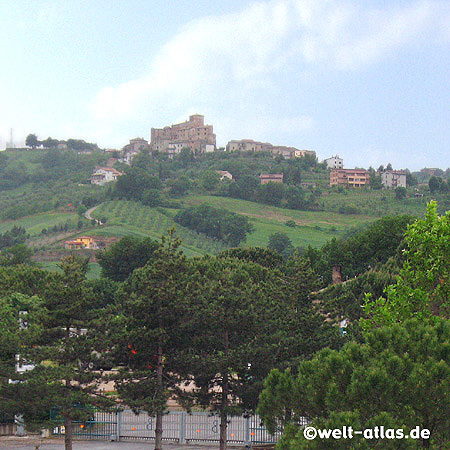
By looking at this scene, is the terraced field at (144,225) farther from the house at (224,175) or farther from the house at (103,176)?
the house at (103,176)

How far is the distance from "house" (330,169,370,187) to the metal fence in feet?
428

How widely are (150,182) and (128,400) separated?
11221 cm

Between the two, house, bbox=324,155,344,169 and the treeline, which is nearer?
the treeline

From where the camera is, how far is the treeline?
109 metres

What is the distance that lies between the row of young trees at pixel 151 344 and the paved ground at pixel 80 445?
41.6 inches

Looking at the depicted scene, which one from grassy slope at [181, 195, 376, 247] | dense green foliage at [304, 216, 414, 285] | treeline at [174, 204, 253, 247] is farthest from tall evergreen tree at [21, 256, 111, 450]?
treeline at [174, 204, 253, 247]

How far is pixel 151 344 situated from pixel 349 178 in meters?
135

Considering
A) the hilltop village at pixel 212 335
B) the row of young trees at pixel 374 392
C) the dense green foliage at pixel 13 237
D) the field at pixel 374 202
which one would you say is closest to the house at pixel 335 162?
the field at pixel 374 202

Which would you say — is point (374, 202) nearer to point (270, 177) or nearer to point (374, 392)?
point (270, 177)

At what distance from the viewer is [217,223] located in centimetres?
11238

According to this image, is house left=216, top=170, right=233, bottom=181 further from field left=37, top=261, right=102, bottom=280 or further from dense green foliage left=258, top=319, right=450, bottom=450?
dense green foliage left=258, top=319, right=450, bottom=450

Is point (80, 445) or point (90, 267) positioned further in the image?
point (90, 267)

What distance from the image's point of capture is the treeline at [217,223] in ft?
357

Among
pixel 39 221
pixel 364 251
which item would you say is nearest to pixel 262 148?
pixel 39 221
